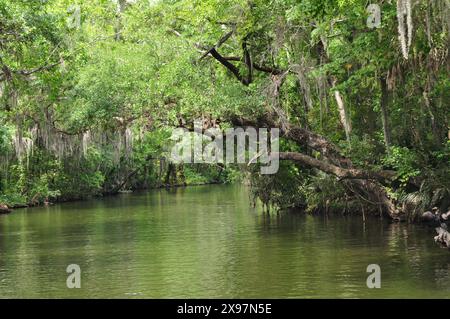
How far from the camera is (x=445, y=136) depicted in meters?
21.8

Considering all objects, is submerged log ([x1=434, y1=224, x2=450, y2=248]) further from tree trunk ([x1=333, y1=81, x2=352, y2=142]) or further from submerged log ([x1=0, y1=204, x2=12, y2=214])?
submerged log ([x1=0, y1=204, x2=12, y2=214])

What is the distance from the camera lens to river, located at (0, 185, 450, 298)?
14172 millimetres

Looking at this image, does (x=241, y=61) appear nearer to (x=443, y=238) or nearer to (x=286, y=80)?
(x=286, y=80)

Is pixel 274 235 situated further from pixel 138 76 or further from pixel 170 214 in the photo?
pixel 170 214

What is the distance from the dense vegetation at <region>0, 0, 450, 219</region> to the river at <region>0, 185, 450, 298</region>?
1.60 meters

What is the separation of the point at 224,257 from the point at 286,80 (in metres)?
8.31

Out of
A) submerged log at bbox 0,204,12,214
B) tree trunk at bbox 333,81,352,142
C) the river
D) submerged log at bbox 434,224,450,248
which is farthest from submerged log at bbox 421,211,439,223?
submerged log at bbox 0,204,12,214

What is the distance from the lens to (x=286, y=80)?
25.1m

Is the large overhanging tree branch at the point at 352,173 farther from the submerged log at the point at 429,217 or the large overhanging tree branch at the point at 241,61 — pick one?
the large overhanging tree branch at the point at 241,61

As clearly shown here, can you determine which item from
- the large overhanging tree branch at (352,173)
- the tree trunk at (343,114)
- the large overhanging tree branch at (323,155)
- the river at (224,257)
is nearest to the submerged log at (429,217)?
the river at (224,257)

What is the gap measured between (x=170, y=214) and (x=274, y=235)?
11696 mm

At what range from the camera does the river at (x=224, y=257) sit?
14.2 meters
